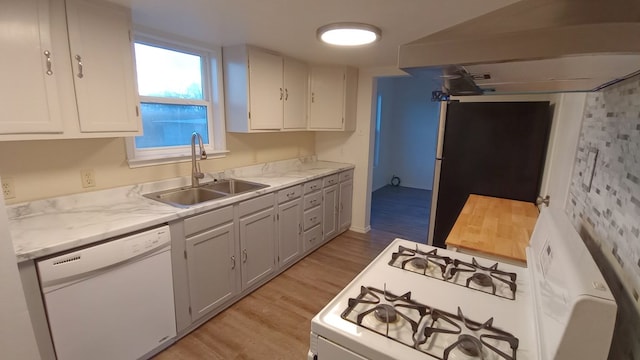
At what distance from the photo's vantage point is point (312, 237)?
330 centimetres

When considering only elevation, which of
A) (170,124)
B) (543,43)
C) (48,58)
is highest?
(48,58)

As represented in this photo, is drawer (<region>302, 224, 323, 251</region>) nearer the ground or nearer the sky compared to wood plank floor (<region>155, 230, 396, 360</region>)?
nearer the sky

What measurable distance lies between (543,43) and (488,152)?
2127mm

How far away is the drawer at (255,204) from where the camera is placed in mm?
2328

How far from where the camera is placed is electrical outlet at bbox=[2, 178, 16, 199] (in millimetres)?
1651

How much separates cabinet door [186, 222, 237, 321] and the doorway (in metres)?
3.88

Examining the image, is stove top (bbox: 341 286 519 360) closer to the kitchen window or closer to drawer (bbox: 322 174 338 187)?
the kitchen window

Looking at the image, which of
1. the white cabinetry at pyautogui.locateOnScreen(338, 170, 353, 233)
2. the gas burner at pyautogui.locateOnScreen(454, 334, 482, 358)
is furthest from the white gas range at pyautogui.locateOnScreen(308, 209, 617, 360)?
the white cabinetry at pyautogui.locateOnScreen(338, 170, 353, 233)

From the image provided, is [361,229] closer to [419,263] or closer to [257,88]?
[257,88]

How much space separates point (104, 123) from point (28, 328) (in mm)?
1097

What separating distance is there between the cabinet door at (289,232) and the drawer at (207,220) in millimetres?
632

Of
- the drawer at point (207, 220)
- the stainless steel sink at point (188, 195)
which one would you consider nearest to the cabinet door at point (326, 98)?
the stainless steel sink at point (188, 195)

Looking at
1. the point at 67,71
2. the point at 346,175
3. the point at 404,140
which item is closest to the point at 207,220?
the point at 67,71

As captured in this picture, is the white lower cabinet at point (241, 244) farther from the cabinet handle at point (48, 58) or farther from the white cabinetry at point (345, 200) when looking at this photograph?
the cabinet handle at point (48, 58)
